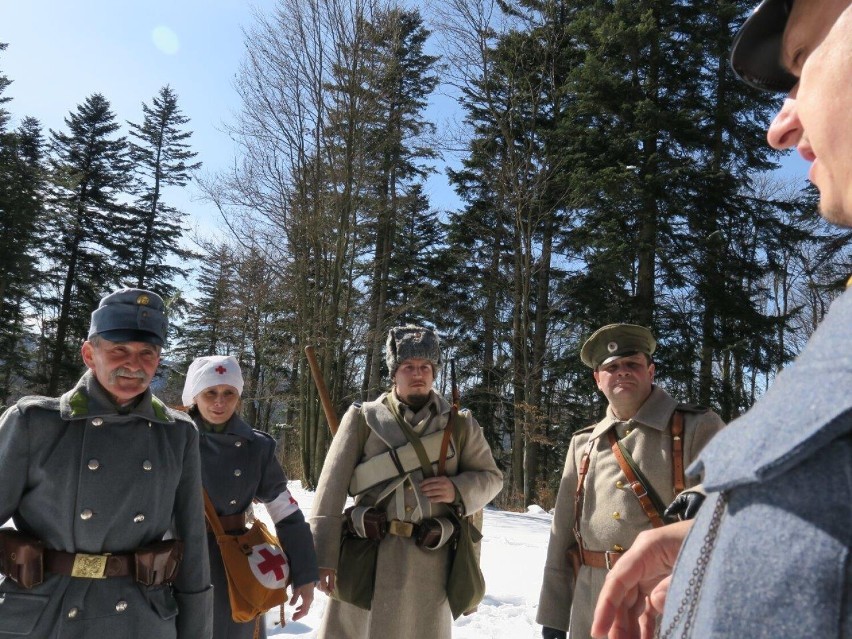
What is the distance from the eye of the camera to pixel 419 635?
3.76 m

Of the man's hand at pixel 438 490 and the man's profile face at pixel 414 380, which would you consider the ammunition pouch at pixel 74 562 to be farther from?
the man's profile face at pixel 414 380

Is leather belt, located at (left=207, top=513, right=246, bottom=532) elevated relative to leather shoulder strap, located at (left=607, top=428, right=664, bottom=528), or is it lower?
lower

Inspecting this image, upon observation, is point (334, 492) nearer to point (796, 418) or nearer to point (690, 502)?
point (690, 502)

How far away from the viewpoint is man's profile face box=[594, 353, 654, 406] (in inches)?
142

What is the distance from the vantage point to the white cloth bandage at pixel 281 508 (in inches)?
148

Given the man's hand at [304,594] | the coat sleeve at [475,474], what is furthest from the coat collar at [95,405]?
the coat sleeve at [475,474]

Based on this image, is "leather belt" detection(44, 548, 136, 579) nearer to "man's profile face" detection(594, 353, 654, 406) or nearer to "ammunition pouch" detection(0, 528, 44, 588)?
"ammunition pouch" detection(0, 528, 44, 588)

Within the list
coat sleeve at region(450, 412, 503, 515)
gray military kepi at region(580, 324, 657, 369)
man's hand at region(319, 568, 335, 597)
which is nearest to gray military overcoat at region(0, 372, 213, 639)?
man's hand at region(319, 568, 335, 597)

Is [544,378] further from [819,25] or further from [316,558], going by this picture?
[819,25]

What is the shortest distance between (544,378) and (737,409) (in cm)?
549

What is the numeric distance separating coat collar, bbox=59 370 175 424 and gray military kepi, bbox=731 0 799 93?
247cm

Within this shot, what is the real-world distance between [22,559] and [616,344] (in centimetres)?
288

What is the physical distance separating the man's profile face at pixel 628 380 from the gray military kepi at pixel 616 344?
0.03m

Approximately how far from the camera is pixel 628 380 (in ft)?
11.9
